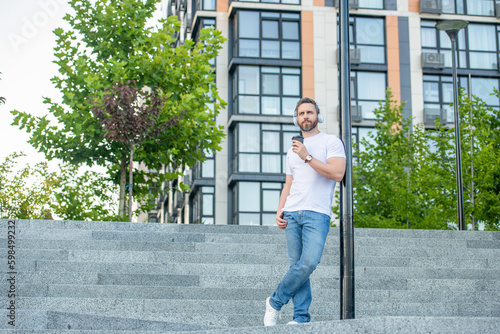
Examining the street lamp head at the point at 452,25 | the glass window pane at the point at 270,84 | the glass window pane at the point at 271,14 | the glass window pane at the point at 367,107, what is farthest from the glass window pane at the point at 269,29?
the street lamp head at the point at 452,25

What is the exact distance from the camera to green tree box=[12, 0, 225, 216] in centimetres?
1845

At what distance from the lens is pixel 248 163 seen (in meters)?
34.4

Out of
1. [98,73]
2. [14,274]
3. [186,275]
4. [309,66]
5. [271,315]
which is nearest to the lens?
[271,315]

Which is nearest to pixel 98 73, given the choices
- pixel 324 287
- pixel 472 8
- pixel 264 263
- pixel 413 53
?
pixel 264 263

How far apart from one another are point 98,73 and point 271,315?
534 inches

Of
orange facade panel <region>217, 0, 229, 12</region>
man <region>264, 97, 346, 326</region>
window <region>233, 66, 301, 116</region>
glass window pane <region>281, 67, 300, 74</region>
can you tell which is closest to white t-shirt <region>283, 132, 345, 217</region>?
man <region>264, 97, 346, 326</region>

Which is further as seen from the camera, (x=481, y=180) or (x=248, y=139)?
(x=248, y=139)

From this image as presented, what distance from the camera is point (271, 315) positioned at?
20.7 ft

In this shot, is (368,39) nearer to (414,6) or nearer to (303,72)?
(414,6)

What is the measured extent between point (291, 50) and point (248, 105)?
357 centimetres

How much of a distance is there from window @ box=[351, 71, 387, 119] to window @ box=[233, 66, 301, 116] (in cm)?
285

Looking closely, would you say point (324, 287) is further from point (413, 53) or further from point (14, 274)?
point (413, 53)

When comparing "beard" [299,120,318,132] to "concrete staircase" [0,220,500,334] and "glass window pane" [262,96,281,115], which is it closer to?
"concrete staircase" [0,220,500,334]

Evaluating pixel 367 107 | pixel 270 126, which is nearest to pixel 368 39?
pixel 367 107
